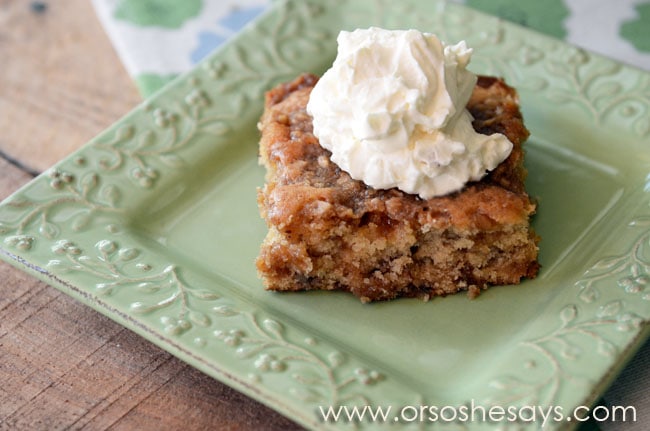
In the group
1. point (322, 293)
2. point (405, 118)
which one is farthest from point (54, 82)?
point (405, 118)

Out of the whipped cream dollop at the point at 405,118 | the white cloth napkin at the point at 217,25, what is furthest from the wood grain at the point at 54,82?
the whipped cream dollop at the point at 405,118

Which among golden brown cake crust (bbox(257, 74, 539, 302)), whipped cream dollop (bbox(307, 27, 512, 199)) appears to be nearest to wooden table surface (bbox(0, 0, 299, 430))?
golden brown cake crust (bbox(257, 74, 539, 302))

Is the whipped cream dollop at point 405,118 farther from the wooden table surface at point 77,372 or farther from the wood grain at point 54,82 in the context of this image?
the wood grain at point 54,82

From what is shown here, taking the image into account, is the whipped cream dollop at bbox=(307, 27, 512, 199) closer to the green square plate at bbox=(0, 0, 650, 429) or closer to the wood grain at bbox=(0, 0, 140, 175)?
the green square plate at bbox=(0, 0, 650, 429)

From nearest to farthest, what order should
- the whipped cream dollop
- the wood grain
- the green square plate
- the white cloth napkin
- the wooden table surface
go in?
the green square plate < the wooden table surface < the whipped cream dollop < the wood grain < the white cloth napkin

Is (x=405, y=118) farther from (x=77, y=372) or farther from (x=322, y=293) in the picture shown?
(x=77, y=372)

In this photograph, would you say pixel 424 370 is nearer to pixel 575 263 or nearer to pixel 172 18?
pixel 575 263
